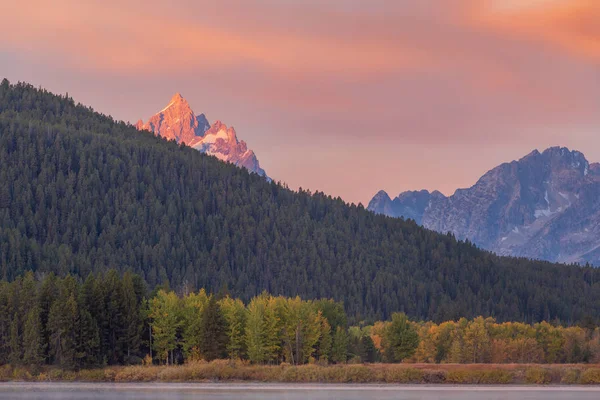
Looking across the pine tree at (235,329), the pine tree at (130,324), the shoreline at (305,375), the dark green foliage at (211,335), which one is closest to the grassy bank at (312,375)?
the shoreline at (305,375)

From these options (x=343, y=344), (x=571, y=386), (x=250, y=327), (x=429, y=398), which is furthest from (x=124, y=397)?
(x=343, y=344)

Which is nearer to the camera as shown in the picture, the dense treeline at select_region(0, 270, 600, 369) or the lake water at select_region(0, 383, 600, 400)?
the lake water at select_region(0, 383, 600, 400)

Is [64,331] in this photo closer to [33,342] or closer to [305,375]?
[33,342]

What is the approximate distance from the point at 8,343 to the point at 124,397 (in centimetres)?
3425

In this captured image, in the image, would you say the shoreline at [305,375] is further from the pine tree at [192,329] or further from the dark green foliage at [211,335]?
the pine tree at [192,329]

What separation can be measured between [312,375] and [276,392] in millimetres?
16380

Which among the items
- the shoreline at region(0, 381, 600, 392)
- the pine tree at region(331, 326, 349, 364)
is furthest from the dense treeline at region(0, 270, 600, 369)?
the shoreline at region(0, 381, 600, 392)

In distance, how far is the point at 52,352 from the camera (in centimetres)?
13725

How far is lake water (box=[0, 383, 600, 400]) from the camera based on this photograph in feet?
371

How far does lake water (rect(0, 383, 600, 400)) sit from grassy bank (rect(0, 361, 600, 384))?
4.19 meters

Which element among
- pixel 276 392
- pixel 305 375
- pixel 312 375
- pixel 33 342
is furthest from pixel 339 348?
pixel 33 342

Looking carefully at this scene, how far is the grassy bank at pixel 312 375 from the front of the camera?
431 feet

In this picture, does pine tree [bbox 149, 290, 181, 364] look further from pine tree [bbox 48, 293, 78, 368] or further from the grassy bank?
pine tree [bbox 48, 293, 78, 368]

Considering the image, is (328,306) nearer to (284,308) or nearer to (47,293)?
(284,308)
